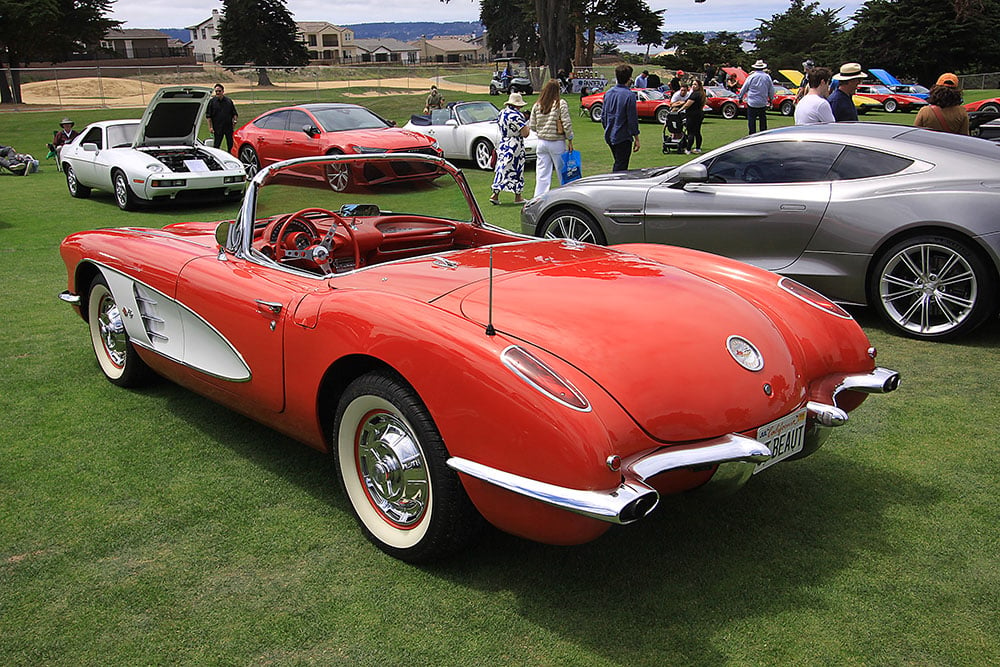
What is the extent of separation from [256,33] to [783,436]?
75041 millimetres

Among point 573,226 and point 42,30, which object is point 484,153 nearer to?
point 573,226

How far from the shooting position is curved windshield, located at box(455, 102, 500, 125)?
16531 mm

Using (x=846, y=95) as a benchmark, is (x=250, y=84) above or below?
above

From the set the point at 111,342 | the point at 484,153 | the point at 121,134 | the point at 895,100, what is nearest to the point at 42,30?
the point at 121,134

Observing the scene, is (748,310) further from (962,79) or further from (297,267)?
(962,79)

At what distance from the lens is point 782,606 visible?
107 inches

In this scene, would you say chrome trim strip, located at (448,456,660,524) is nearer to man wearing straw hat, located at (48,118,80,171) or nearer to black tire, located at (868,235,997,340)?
black tire, located at (868,235,997,340)

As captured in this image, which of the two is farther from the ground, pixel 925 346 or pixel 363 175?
pixel 363 175

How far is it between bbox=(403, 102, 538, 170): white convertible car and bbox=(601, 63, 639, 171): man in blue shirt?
16.9 feet

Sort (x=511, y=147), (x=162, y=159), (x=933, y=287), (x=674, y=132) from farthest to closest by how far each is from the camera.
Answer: (x=674, y=132) → (x=162, y=159) → (x=511, y=147) → (x=933, y=287)

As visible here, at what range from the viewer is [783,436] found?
2.88 meters

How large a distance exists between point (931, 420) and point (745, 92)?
39.2 ft

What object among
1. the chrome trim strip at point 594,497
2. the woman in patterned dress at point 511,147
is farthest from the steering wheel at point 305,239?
the woman in patterned dress at point 511,147

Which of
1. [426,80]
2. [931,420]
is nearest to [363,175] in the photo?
[931,420]
